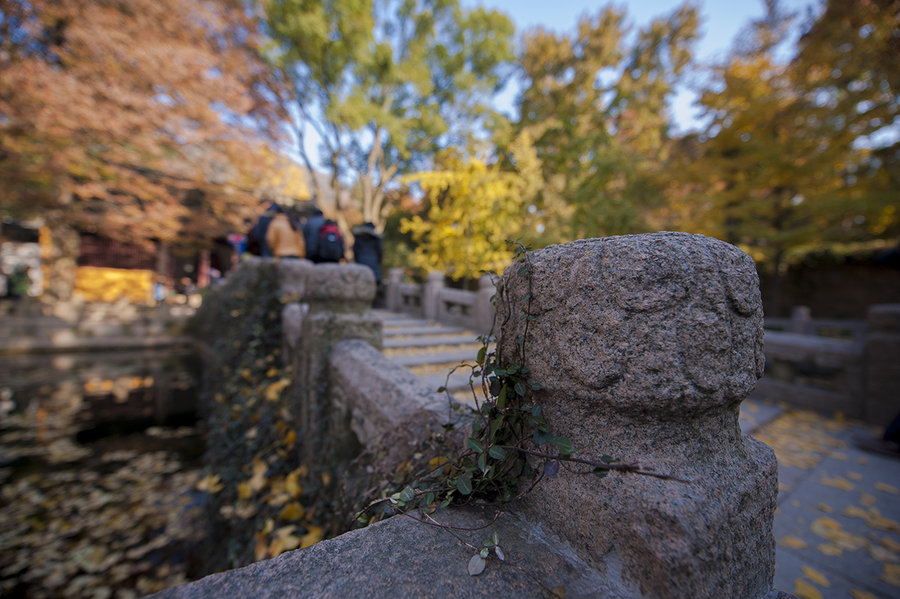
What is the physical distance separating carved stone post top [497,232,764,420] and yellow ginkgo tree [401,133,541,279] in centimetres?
546

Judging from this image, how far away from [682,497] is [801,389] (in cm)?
522

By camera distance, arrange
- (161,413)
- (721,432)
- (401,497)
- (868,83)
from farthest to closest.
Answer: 1. (161,413)
2. (868,83)
3. (401,497)
4. (721,432)

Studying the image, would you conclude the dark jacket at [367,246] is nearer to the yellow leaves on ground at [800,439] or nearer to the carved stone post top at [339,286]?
the carved stone post top at [339,286]

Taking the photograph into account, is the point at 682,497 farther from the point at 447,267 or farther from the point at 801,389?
the point at 447,267

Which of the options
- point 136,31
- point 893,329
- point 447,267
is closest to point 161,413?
point 447,267

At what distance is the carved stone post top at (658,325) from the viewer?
0.91 meters

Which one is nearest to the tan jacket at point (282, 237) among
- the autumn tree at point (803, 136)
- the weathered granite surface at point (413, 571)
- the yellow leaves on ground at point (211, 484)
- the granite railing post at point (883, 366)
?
the yellow leaves on ground at point (211, 484)

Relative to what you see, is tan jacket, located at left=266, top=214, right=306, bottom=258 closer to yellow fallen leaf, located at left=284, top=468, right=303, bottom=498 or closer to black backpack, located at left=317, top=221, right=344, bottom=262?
black backpack, located at left=317, top=221, right=344, bottom=262

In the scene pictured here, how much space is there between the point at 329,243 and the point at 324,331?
3.02 meters

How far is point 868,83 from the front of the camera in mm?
6105

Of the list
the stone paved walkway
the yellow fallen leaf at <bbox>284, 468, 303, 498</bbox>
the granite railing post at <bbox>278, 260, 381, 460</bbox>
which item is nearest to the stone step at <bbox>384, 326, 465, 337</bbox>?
the stone paved walkway

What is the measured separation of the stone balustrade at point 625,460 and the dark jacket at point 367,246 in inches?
252

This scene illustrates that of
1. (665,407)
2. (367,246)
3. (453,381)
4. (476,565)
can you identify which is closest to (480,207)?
(367,246)

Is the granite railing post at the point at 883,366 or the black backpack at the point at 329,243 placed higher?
the black backpack at the point at 329,243
